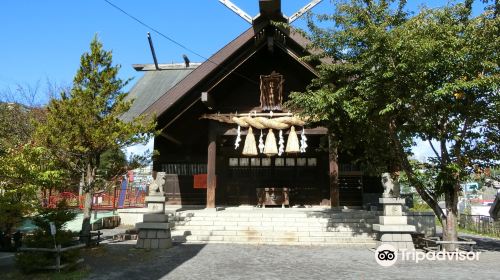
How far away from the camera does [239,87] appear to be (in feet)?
58.7

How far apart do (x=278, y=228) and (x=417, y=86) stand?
650 centimetres

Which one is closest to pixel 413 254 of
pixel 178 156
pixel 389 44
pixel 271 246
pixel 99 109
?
pixel 271 246

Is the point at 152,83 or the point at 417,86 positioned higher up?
the point at 152,83

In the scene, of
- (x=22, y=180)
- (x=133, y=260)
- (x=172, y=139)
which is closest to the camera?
(x=133, y=260)

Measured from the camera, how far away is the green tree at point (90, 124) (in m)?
9.98

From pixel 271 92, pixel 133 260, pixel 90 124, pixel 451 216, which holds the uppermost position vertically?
pixel 271 92

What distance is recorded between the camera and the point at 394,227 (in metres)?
10.7

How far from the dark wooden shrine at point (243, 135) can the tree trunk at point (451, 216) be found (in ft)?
15.1

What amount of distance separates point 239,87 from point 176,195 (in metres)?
6.06

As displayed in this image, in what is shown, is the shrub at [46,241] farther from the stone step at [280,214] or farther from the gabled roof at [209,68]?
the gabled roof at [209,68]

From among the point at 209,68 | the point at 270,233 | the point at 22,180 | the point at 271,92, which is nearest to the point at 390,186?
the point at 270,233

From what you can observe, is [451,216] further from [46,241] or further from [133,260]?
[46,241]

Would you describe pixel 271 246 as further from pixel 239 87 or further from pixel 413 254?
pixel 239 87

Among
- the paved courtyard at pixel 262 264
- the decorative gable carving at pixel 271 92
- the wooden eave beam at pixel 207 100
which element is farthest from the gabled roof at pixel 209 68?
the paved courtyard at pixel 262 264
